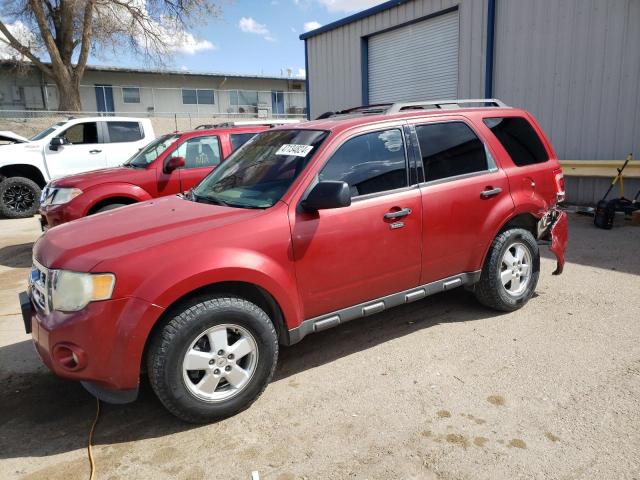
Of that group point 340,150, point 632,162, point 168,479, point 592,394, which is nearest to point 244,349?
point 168,479

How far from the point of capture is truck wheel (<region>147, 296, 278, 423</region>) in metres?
2.84

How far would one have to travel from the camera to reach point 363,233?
3537mm

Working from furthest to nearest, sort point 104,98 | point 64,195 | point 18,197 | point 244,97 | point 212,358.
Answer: point 244,97, point 104,98, point 18,197, point 64,195, point 212,358

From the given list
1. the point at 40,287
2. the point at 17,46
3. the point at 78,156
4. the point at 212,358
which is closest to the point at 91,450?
the point at 212,358

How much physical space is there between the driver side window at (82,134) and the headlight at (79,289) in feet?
29.6

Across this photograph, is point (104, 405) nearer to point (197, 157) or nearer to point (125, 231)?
point (125, 231)

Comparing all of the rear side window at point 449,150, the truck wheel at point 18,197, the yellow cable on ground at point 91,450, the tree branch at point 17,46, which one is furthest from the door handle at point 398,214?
the tree branch at point 17,46

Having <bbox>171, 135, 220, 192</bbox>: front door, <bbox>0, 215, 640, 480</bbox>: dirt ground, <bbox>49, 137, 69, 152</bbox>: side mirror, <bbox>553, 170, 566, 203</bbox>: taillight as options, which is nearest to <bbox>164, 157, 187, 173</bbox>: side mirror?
<bbox>171, 135, 220, 192</bbox>: front door

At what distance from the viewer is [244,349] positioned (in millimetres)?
3092

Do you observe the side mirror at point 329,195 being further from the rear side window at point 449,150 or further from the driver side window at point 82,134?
the driver side window at point 82,134

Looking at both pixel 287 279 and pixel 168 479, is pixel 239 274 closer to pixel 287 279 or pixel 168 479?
pixel 287 279

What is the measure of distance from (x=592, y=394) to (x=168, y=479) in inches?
103

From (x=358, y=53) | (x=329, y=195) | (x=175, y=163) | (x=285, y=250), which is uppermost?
(x=358, y=53)

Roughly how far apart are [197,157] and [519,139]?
4563mm
